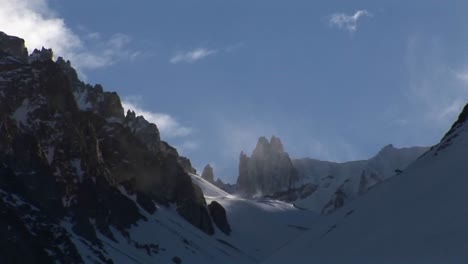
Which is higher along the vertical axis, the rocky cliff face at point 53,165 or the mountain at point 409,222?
the rocky cliff face at point 53,165

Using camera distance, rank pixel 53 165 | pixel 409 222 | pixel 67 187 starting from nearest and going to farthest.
A: pixel 409 222 → pixel 67 187 → pixel 53 165

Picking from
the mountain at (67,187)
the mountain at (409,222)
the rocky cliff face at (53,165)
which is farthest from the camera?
the mountain at (67,187)

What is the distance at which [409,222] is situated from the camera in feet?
242

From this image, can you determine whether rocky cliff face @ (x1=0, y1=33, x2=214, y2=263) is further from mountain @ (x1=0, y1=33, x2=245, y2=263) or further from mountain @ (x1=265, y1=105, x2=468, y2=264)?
mountain @ (x1=265, y1=105, x2=468, y2=264)

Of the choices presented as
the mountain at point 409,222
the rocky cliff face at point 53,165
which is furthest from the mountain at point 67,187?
the mountain at point 409,222

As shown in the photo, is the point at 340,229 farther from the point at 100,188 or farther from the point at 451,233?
the point at 100,188

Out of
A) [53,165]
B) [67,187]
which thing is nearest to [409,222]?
[67,187]

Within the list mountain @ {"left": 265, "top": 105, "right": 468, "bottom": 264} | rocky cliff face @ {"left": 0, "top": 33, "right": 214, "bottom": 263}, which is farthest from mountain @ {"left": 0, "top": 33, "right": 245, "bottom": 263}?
mountain @ {"left": 265, "top": 105, "right": 468, "bottom": 264}

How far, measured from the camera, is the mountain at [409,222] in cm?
6169

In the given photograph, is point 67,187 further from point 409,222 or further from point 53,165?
point 409,222

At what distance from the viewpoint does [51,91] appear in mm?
188250

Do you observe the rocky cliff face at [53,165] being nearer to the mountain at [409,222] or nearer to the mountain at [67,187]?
the mountain at [67,187]

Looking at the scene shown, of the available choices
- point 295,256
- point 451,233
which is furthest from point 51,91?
point 451,233

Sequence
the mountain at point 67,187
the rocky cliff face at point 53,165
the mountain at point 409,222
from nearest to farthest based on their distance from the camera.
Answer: the mountain at point 409,222 < the rocky cliff face at point 53,165 < the mountain at point 67,187
